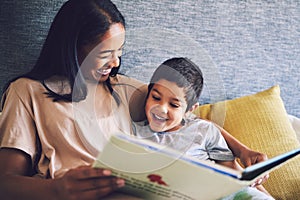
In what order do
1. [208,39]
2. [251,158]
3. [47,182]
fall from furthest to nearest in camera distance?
[208,39]
[251,158]
[47,182]

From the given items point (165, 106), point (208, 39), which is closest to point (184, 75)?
point (165, 106)

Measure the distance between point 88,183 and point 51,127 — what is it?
31 cm

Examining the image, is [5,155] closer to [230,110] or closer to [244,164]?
[244,164]

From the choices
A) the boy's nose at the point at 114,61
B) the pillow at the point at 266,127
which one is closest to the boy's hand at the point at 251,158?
the pillow at the point at 266,127

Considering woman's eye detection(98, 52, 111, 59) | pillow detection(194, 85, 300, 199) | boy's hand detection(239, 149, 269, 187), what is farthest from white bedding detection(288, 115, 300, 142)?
woman's eye detection(98, 52, 111, 59)

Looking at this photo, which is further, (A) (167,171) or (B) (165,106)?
(B) (165,106)

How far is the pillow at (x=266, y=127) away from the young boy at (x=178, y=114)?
0.12 m

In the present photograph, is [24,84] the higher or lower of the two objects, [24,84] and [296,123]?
the higher

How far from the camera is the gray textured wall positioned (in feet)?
4.61

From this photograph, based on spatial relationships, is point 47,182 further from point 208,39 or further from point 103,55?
point 208,39

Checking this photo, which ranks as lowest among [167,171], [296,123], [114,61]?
[296,123]

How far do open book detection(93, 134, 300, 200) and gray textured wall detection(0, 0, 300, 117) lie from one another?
1.40 feet

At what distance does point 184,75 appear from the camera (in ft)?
4.23

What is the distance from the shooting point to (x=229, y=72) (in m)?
1.85
